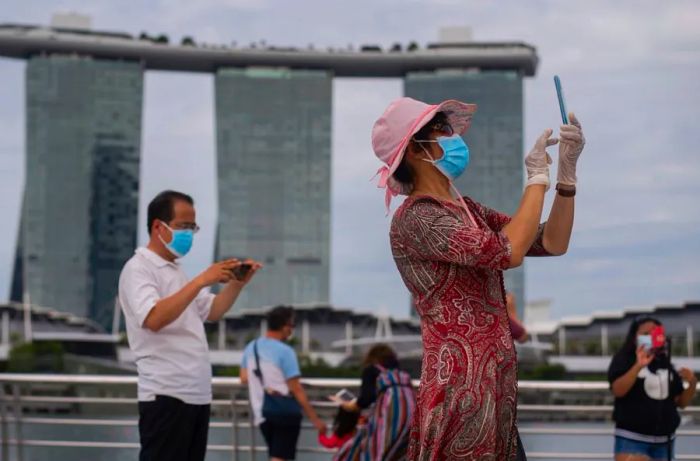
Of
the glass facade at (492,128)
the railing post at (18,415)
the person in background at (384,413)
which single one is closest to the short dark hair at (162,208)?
the person in background at (384,413)

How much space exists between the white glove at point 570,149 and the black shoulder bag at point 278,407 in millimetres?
4213

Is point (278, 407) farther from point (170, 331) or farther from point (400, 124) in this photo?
point (400, 124)

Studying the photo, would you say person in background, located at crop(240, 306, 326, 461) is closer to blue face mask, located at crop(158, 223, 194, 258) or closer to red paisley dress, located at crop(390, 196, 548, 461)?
blue face mask, located at crop(158, 223, 194, 258)

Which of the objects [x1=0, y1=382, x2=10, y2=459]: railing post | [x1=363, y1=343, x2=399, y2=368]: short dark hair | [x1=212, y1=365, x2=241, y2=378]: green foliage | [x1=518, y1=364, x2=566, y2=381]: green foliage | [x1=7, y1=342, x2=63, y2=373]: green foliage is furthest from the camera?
[x1=518, y1=364, x2=566, y2=381]: green foliage

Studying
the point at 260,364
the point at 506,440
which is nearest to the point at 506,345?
the point at 506,440

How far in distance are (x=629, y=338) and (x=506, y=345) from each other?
10.2ft

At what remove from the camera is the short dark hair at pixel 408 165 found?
2736 millimetres

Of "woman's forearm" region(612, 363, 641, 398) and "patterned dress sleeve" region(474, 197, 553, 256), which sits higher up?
"patterned dress sleeve" region(474, 197, 553, 256)

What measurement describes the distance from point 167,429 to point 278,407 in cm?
269

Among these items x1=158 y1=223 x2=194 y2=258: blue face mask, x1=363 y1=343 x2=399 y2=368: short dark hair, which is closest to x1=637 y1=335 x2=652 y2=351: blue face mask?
x1=363 y1=343 x2=399 y2=368: short dark hair

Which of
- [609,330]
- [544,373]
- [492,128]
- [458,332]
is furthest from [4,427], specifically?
[492,128]

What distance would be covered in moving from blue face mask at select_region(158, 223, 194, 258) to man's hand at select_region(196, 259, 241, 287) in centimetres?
27

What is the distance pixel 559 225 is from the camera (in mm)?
2705

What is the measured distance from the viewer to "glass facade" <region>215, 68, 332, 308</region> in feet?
313
